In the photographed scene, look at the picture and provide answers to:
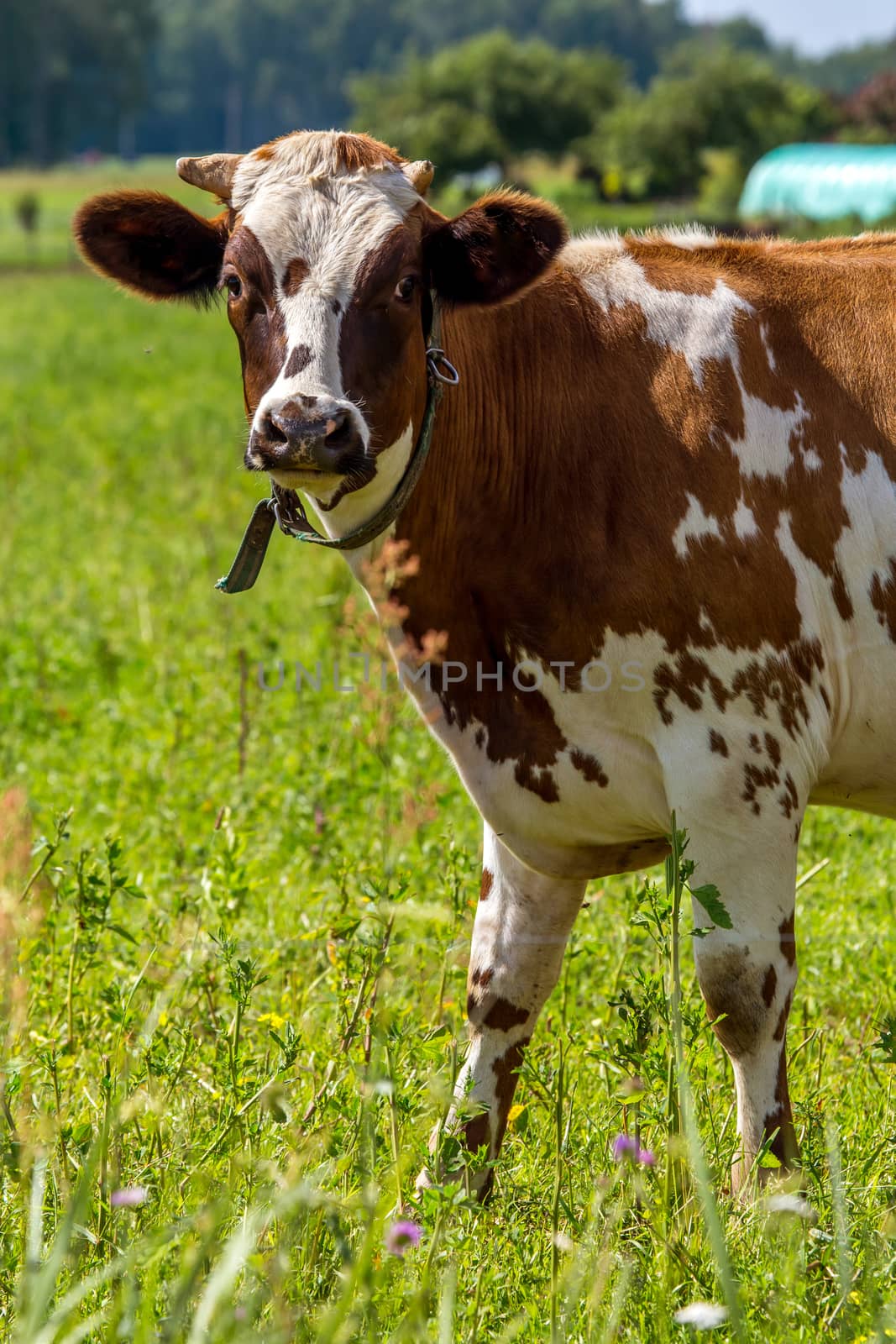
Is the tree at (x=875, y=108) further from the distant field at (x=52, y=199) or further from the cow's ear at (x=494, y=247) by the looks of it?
the cow's ear at (x=494, y=247)

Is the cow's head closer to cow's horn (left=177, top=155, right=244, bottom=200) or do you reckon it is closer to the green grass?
cow's horn (left=177, top=155, right=244, bottom=200)

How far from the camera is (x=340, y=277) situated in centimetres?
348

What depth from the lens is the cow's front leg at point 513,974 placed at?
405cm

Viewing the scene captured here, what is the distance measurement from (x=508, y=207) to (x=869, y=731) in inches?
58.0

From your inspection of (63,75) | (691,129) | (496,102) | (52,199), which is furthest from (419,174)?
(63,75)

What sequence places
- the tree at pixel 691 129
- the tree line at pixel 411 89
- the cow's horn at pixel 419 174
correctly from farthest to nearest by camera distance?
the tree line at pixel 411 89
the tree at pixel 691 129
the cow's horn at pixel 419 174

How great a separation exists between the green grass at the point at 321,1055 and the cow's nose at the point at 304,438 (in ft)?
1.26

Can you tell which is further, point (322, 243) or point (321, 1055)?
point (321, 1055)

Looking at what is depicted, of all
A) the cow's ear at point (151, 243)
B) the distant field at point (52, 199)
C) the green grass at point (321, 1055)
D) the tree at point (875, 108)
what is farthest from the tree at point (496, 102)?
the cow's ear at point (151, 243)

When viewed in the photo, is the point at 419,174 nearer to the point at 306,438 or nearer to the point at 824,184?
the point at 306,438

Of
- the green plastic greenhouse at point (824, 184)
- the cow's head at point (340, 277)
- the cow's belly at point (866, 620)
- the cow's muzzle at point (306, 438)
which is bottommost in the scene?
the cow's belly at point (866, 620)

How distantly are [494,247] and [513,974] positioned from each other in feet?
5.82

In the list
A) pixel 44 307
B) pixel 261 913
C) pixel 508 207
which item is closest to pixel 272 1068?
pixel 261 913

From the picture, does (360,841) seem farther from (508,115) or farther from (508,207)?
(508,115)
